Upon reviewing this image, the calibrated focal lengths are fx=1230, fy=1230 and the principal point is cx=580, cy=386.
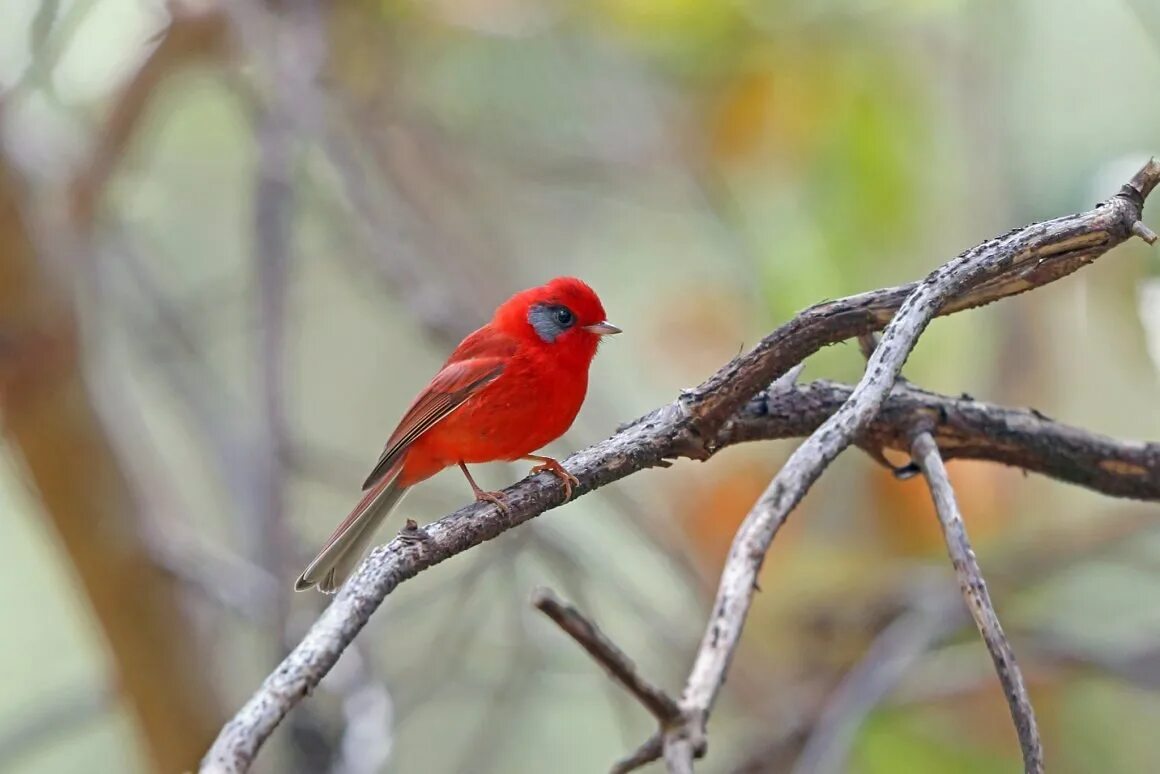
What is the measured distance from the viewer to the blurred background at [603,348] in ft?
13.2

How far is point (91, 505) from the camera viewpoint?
4074mm

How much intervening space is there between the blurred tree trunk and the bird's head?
156 cm

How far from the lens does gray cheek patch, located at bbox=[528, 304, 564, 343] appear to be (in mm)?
3389

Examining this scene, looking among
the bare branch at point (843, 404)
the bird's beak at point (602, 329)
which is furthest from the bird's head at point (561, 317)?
the bare branch at point (843, 404)

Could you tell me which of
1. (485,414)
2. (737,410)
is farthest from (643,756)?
(485,414)

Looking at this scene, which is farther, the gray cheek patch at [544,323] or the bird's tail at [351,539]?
the gray cheek patch at [544,323]

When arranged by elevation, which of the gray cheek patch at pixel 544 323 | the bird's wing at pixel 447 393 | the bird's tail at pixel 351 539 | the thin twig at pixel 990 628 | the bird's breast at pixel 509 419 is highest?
the gray cheek patch at pixel 544 323

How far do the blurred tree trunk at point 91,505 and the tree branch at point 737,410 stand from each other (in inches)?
93.4

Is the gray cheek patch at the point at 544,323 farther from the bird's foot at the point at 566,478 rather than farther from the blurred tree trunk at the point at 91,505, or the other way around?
the blurred tree trunk at the point at 91,505

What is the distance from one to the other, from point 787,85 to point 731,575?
3666 mm

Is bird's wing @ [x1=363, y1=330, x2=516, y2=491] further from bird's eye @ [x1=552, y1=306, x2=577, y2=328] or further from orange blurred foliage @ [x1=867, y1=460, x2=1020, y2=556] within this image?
orange blurred foliage @ [x1=867, y1=460, x2=1020, y2=556]

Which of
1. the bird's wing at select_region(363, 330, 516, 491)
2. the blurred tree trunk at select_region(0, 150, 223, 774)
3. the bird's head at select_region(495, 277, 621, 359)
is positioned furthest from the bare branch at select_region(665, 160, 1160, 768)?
the blurred tree trunk at select_region(0, 150, 223, 774)

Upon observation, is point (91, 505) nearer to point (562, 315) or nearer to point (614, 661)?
point (562, 315)

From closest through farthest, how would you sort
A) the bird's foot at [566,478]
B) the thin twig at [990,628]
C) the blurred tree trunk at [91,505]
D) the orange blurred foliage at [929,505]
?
the thin twig at [990,628]
the bird's foot at [566,478]
the blurred tree trunk at [91,505]
the orange blurred foliage at [929,505]
